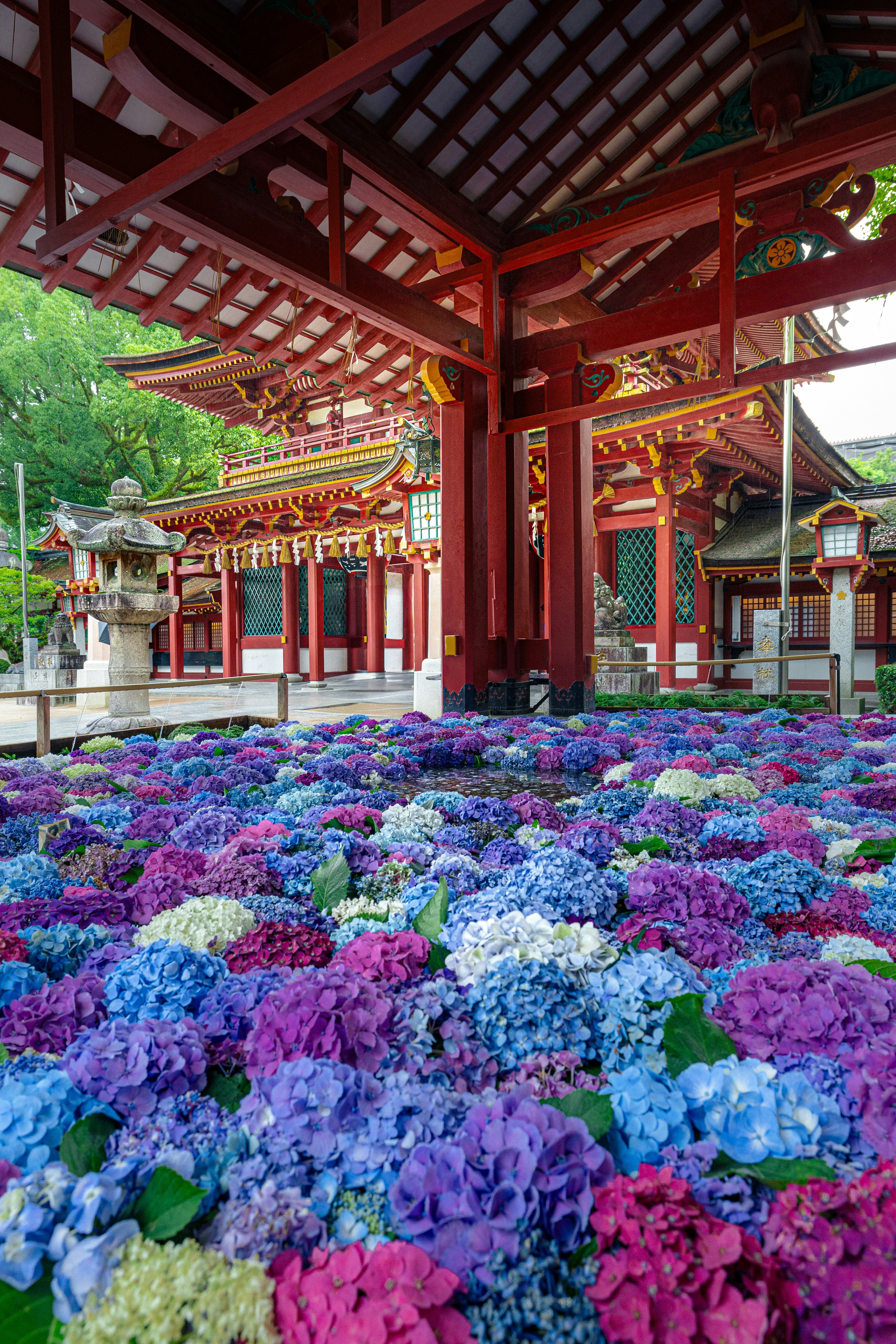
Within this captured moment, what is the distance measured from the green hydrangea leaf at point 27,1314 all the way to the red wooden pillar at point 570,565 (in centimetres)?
698

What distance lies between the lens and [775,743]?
17.7 feet

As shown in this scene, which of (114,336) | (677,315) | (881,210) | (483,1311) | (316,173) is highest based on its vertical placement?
(114,336)

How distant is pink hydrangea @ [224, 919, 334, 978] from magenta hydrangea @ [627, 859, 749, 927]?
3.04 ft

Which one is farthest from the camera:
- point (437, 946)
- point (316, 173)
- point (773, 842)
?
point (316, 173)

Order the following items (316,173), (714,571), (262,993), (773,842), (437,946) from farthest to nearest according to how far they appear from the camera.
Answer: (714,571)
(316,173)
(773,842)
(437,946)
(262,993)

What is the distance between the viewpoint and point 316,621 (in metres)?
18.4

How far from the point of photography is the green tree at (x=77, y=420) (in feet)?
89.6

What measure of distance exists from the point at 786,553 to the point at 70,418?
87.8 feet

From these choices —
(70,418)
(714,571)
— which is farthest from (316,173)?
(70,418)

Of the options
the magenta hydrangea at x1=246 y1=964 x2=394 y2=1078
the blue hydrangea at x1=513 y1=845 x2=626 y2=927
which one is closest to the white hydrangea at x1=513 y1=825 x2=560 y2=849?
the blue hydrangea at x1=513 y1=845 x2=626 y2=927

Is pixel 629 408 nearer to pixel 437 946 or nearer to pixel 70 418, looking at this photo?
pixel 437 946

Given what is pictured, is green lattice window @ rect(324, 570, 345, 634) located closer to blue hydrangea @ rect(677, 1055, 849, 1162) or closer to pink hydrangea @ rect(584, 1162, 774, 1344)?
blue hydrangea @ rect(677, 1055, 849, 1162)

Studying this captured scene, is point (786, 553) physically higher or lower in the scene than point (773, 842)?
higher

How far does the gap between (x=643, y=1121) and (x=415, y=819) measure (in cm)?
212
